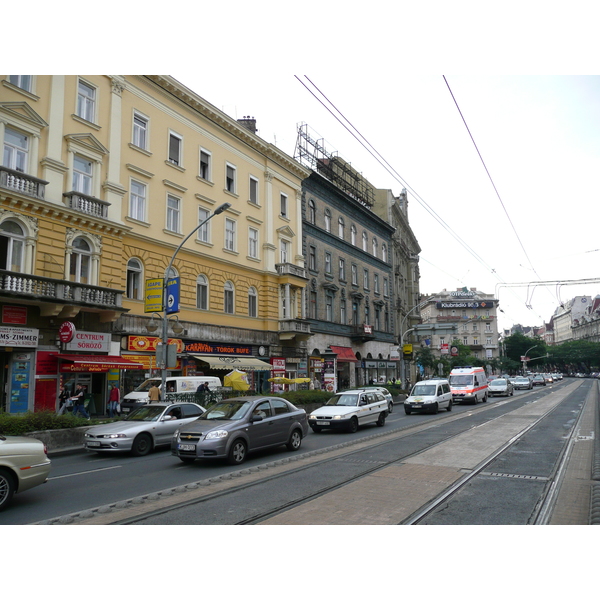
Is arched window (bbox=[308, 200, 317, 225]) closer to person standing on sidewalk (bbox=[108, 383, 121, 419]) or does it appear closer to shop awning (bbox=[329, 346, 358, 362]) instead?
shop awning (bbox=[329, 346, 358, 362])

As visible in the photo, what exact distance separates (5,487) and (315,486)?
499cm

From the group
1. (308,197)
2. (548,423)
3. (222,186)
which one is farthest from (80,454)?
(308,197)

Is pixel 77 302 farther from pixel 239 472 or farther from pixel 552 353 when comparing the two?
pixel 552 353

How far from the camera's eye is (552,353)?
128500 mm

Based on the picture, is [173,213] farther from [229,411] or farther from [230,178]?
[229,411]

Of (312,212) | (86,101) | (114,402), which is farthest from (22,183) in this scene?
(312,212)

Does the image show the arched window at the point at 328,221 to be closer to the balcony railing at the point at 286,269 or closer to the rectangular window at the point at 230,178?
the balcony railing at the point at 286,269

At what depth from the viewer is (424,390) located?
27.4m

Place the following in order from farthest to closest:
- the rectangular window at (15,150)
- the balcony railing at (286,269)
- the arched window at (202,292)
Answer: the balcony railing at (286,269) → the arched window at (202,292) → the rectangular window at (15,150)

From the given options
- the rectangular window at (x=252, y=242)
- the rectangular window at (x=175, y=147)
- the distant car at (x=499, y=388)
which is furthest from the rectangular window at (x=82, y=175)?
the distant car at (x=499, y=388)

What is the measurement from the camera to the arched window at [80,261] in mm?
22109

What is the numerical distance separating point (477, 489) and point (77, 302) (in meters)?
17.2

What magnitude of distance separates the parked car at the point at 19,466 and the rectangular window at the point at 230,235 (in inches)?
949

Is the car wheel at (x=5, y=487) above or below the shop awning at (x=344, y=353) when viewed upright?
below
